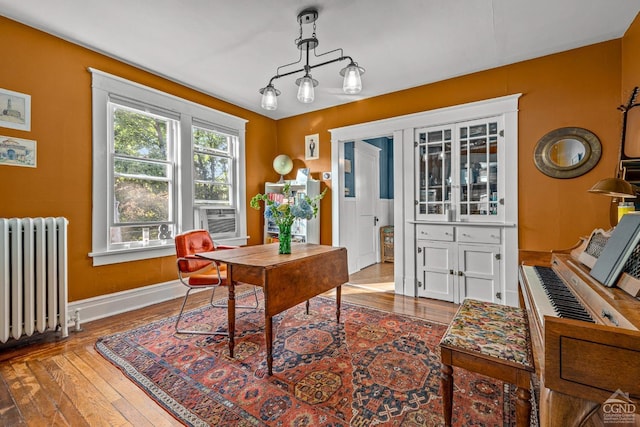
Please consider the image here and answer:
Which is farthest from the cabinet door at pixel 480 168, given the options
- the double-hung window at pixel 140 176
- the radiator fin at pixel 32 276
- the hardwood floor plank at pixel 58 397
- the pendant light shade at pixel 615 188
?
the radiator fin at pixel 32 276

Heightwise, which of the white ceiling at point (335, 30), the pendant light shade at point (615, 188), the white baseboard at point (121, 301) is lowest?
the white baseboard at point (121, 301)

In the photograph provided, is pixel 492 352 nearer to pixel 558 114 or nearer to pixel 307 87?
pixel 307 87

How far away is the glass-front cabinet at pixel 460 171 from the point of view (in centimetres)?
303

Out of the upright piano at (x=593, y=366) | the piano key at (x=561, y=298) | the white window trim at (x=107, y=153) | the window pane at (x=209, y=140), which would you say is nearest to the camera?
the upright piano at (x=593, y=366)

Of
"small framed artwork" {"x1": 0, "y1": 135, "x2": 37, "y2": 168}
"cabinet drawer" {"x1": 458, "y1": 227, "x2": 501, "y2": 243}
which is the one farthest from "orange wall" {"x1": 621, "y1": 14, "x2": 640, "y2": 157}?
"small framed artwork" {"x1": 0, "y1": 135, "x2": 37, "y2": 168}

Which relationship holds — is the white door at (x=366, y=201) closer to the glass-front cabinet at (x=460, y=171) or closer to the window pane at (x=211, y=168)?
the glass-front cabinet at (x=460, y=171)

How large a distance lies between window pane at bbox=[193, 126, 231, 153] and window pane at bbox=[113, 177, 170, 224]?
70 centimetres

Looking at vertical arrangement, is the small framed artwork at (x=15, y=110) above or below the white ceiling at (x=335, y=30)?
below

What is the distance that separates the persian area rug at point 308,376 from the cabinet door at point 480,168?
1.37 m

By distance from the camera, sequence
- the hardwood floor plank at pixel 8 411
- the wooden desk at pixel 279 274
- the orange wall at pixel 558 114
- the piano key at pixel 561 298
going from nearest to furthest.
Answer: the piano key at pixel 561 298 → the hardwood floor plank at pixel 8 411 → the wooden desk at pixel 279 274 → the orange wall at pixel 558 114

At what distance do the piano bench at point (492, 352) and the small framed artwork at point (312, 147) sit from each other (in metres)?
3.25

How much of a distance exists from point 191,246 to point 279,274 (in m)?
1.24

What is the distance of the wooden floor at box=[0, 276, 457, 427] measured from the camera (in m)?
1.44

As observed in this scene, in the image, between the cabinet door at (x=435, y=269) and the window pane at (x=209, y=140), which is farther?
the window pane at (x=209, y=140)
